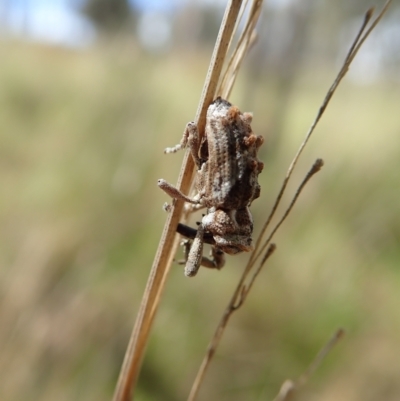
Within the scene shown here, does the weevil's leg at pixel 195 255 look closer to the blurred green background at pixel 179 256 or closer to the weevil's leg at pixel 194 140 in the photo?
the weevil's leg at pixel 194 140

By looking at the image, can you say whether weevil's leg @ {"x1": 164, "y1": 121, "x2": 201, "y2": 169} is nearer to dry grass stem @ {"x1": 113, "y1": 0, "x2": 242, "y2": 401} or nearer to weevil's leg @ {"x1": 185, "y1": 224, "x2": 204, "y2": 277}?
dry grass stem @ {"x1": 113, "y1": 0, "x2": 242, "y2": 401}

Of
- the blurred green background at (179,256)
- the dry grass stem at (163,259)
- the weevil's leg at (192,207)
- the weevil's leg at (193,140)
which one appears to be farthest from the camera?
the blurred green background at (179,256)

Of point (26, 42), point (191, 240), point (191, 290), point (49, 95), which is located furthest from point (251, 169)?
point (26, 42)

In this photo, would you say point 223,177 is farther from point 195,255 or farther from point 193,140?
point 195,255

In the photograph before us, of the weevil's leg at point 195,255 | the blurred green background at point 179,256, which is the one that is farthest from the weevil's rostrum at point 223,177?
the blurred green background at point 179,256

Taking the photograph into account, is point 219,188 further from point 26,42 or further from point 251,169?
point 26,42

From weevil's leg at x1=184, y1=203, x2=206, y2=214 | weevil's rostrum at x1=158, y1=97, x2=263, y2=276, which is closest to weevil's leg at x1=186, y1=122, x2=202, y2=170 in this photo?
weevil's rostrum at x1=158, y1=97, x2=263, y2=276

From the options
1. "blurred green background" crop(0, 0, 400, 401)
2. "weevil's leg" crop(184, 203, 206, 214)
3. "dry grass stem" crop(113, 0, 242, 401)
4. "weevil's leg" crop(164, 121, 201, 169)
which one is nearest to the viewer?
"dry grass stem" crop(113, 0, 242, 401)
